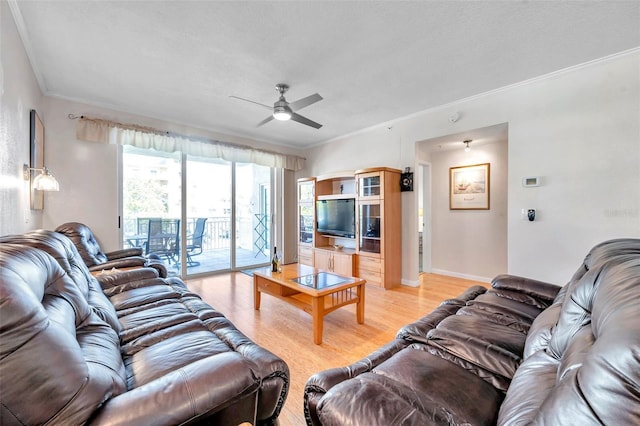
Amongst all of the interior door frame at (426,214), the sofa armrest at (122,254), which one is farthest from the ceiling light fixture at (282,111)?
the interior door frame at (426,214)

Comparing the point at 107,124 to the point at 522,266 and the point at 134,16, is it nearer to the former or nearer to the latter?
the point at 134,16

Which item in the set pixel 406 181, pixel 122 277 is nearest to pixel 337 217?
pixel 406 181

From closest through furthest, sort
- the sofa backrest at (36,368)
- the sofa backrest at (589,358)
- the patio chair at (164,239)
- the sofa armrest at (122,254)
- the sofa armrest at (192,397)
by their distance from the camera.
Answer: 1. the sofa backrest at (589,358)
2. the sofa backrest at (36,368)
3. the sofa armrest at (192,397)
4. the sofa armrest at (122,254)
5. the patio chair at (164,239)

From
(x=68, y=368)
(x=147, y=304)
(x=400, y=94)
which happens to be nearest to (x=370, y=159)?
(x=400, y=94)

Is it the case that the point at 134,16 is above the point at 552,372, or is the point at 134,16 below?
above

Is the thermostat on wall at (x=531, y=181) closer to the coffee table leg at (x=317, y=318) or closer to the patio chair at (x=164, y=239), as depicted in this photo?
the coffee table leg at (x=317, y=318)

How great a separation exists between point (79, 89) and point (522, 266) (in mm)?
5539

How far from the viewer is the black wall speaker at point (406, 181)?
3.98 metres

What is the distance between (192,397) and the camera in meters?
0.87

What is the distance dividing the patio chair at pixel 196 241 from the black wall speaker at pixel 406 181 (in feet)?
11.1

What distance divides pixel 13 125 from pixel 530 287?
13.4 ft

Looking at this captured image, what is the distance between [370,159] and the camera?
15.0ft

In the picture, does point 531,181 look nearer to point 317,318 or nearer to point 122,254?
point 317,318

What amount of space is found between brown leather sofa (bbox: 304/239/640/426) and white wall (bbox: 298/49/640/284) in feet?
4.61
